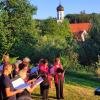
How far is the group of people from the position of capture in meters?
10.0

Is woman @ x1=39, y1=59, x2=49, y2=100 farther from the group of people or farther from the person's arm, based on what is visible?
the person's arm

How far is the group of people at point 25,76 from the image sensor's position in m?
10.0

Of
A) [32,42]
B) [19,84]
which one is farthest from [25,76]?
[32,42]

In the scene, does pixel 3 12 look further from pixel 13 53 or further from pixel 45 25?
pixel 45 25

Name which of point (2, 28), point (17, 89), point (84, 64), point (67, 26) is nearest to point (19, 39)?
point (2, 28)

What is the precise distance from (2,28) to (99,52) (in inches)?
417

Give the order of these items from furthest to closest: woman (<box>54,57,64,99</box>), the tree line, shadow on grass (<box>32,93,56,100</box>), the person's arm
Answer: the tree line, shadow on grass (<box>32,93,56,100</box>), woman (<box>54,57,64,99</box>), the person's arm

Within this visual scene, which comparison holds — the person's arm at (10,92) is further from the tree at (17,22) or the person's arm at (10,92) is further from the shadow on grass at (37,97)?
the tree at (17,22)

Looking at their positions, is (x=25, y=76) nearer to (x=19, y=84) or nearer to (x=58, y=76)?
(x=19, y=84)

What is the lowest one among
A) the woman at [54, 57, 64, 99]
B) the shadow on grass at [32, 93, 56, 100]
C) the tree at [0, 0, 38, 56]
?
the shadow on grass at [32, 93, 56, 100]

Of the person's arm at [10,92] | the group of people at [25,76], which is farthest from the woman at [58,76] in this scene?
the person's arm at [10,92]

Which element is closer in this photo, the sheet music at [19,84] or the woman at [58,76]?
the sheet music at [19,84]

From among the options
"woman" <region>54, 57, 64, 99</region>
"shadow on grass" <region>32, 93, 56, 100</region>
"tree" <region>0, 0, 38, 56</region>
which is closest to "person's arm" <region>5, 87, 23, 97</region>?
"woman" <region>54, 57, 64, 99</region>

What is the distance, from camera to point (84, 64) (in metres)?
42.8
